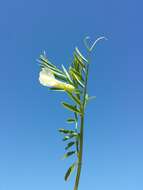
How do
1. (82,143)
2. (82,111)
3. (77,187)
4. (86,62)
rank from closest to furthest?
(77,187)
(82,143)
(82,111)
(86,62)

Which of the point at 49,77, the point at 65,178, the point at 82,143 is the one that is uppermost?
the point at 49,77

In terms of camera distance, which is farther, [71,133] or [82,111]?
[71,133]

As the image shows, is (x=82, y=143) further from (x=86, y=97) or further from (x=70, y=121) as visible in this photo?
(x=70, y=121)

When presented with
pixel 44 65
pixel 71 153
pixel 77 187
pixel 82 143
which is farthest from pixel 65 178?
pixel 44 65

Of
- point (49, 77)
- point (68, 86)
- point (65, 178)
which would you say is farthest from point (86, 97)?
point (65, 178)

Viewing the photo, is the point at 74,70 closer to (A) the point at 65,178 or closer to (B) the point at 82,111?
(B) the point at 82,111

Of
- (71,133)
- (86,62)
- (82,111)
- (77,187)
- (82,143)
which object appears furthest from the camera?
(86,62)

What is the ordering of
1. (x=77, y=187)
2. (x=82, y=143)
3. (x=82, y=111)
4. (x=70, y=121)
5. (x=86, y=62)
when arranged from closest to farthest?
(x=77, y=187), (x=82, y=143), (x=82, y=111), (x=86, y=62), (x=70, y=121)

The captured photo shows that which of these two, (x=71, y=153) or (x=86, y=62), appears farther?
(x=86, y=62)

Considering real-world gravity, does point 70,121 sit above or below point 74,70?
below
